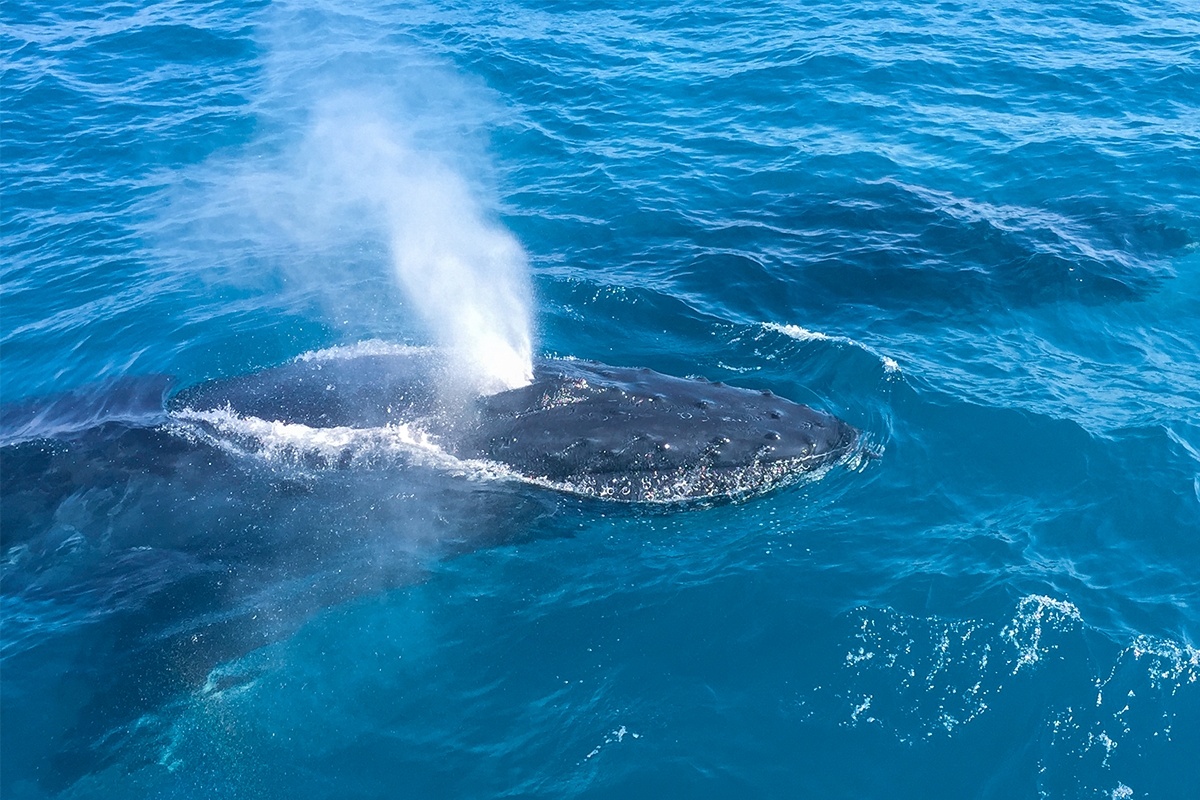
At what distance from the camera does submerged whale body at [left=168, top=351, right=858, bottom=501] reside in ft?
60.8

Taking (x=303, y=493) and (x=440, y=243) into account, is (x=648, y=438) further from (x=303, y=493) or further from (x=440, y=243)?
(x=440, y=243)

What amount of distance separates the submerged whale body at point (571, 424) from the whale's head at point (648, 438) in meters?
0.02

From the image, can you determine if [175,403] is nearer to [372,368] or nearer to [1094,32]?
[372,368]

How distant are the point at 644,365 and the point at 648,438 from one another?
5614mm

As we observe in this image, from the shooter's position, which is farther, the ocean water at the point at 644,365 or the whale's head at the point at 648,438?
the whale's head at the point at 648,438

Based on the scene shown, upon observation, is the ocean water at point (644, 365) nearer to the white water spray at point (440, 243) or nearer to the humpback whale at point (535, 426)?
the white water spray at point (440, 243)

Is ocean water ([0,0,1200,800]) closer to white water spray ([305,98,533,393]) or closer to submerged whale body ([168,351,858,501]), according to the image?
white water spray ([305,98,533,393])

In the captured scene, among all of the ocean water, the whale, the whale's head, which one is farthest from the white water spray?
the whale

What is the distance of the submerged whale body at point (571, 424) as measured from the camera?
18531 mm

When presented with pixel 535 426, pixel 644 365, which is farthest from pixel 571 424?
pixel 644 365

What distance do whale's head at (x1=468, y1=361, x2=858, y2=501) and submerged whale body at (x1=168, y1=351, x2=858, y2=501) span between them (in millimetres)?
20

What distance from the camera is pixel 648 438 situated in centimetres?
1859

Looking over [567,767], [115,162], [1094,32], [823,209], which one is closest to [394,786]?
[567,767]

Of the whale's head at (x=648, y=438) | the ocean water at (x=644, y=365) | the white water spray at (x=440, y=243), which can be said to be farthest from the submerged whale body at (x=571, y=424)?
the white water spray at (x=440, y=243)
